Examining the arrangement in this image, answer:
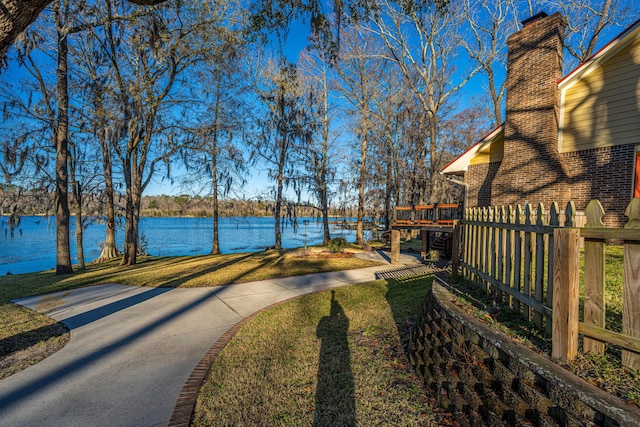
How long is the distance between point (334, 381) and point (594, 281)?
2.36m

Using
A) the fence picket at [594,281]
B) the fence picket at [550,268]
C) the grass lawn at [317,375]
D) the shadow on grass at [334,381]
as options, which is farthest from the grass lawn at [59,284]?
the fence picket at [594,281]

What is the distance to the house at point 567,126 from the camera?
7.12 m

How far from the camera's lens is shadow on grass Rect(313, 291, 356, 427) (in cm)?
257

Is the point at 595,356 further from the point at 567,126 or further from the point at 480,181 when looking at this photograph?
the point at 480,181

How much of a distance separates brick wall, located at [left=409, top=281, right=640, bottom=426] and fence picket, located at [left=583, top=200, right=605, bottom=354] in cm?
36

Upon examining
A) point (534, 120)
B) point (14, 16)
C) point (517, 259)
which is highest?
point (534, 120)

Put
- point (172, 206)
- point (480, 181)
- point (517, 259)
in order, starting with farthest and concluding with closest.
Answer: point (172, 206) < point (480, 181) < point (517, 259)

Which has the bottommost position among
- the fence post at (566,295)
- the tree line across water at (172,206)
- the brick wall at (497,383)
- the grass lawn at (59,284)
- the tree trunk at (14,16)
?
the grass lawn at (59,284)

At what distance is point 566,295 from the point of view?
6.40ft

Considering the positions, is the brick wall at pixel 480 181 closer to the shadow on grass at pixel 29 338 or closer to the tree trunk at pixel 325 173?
the tree trunk at pixel 325 173

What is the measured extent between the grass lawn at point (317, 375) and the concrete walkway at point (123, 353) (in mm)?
457

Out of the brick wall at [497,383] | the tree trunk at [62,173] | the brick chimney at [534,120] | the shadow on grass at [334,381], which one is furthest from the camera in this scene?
the tree trunk at [62,173]

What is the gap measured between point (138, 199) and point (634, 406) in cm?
1543

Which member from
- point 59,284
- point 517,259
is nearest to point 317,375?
point 517,259
